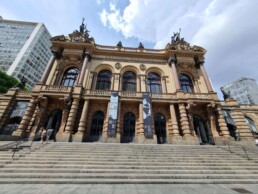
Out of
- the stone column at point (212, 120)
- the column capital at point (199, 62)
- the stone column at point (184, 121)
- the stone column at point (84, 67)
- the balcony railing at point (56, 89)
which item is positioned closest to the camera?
the stone column at point (184, 121)

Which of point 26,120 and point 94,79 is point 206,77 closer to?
point 94,79

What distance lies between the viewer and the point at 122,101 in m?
17.4

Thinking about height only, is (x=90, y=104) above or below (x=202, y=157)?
above

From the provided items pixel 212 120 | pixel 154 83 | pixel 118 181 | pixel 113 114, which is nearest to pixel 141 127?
pixel 113 114

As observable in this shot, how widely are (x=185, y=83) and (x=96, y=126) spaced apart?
1542 cm

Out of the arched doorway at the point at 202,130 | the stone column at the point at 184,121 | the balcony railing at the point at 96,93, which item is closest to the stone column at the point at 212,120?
the arched doorway at the point at 202,130

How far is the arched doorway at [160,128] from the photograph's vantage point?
54.9ft

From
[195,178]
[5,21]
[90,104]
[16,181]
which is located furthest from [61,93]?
[5,21]

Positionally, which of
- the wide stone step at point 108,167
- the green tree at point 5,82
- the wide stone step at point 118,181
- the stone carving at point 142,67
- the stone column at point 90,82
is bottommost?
the wide stone step at point 118,181

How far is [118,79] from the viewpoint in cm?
1975

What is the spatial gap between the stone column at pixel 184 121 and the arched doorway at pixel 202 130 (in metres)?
2.66

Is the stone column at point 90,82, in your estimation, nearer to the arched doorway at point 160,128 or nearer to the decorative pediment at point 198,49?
the arched doorway at point 160,128

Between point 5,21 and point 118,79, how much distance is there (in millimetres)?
94333

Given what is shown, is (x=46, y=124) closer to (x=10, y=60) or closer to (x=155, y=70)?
(x=155, y=70)
